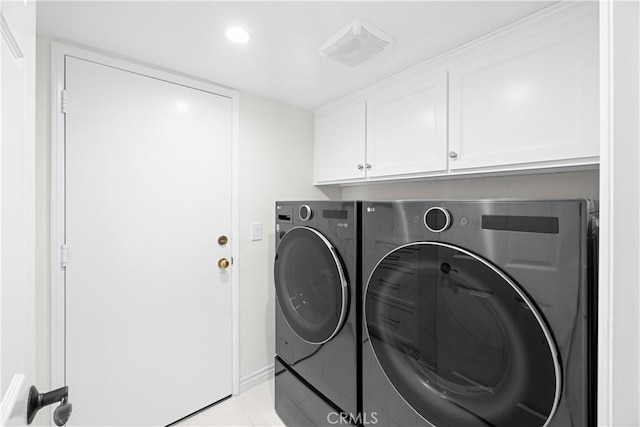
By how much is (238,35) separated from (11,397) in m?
1.42

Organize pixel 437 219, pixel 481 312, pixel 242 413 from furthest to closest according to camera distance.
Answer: pixel 242 413, pixel 437 219, pixel 481 312

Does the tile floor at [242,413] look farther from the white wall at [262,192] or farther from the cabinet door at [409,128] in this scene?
the cabinet door at [409,128]

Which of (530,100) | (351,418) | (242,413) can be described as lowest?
(242,413)

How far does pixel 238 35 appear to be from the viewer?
135 cm

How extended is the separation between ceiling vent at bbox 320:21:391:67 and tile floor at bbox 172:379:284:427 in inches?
83.4

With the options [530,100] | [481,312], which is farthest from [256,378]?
[530,100]

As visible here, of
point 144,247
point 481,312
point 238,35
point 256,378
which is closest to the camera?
point 481,312

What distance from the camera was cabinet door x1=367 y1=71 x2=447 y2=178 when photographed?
1537 millimetres

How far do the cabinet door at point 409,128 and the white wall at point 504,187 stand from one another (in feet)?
1.09

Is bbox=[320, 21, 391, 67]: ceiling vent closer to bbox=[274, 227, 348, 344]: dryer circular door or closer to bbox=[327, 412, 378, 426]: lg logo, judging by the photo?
bbox=[274, 227, 348, 344]: dryer circular door

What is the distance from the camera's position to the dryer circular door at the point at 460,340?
819 mm

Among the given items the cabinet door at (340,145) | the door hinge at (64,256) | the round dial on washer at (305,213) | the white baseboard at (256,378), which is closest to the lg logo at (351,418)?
the white baseboard at (256,378)

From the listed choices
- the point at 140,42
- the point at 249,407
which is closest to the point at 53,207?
the point at 140,42

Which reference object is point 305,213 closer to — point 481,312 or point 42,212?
point 481,312
